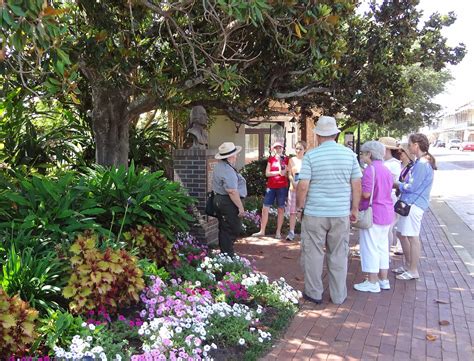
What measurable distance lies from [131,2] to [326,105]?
224 inches

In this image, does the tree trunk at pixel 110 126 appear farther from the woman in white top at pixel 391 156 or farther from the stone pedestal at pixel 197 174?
the woman in white top at pixel 391 156

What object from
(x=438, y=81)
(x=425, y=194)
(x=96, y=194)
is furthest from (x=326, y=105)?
(x=438, y=81)

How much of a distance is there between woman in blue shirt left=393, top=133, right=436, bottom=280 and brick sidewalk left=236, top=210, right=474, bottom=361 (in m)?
0.65

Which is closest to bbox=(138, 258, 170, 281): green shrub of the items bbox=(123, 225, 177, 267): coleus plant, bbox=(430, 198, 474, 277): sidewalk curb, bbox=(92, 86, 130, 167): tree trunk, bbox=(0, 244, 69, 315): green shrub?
bbox=(123, 225, 177, 267): coleus plant

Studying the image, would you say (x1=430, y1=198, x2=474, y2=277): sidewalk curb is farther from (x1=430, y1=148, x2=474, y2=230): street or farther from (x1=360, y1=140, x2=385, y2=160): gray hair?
(x1=360, y1=140, x2=385, y2=160): gray hair

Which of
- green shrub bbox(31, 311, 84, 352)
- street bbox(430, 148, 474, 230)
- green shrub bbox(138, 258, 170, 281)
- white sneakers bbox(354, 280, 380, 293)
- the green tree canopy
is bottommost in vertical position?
street bbox(430, 148, 474, 230)

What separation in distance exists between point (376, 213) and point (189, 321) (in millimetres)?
2707

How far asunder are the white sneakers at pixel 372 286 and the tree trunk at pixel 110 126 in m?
4.15

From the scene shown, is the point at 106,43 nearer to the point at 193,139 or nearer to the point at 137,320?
the point at 193,139

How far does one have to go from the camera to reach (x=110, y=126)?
25.6 feet

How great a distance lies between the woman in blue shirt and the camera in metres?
5.71

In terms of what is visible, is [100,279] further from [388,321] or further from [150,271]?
[388,321]

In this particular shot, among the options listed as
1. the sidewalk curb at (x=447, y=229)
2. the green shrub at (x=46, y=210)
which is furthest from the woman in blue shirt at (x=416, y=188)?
the green shrub at (x=46, y=210)

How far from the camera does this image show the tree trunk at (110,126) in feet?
25.0
